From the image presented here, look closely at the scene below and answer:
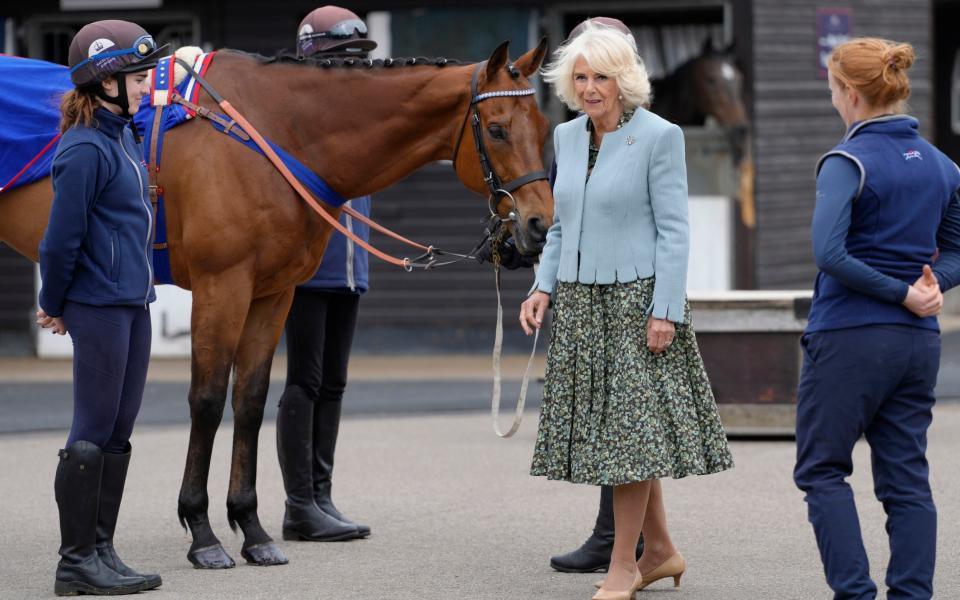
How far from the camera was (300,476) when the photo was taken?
22.1 ft

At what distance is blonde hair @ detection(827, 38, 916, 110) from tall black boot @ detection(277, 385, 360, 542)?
3.07 m

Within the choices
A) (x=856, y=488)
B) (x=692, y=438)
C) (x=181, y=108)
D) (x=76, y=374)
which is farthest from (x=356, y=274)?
(x=856, y=488)

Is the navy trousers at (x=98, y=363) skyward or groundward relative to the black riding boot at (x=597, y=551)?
skyward

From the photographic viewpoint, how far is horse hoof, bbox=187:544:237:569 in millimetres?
6059

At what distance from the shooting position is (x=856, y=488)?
25.3 ft

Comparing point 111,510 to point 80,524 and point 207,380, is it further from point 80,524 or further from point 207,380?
point 207,380

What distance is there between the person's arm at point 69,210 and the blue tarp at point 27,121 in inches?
30.9

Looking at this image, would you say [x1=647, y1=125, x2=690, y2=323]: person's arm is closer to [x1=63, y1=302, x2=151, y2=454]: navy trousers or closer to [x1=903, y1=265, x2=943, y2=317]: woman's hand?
[x1=903, y1=265, x2=943, y2=317]: woman's hand

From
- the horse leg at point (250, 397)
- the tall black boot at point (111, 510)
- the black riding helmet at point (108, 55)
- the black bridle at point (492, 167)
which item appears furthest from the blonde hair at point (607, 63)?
the tall black boot at point (111, 510)

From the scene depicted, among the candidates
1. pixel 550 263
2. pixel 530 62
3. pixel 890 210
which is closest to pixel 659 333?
pixel 550 263

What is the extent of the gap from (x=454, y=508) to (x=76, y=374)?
7.89 ft

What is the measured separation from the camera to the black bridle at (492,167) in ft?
19.1

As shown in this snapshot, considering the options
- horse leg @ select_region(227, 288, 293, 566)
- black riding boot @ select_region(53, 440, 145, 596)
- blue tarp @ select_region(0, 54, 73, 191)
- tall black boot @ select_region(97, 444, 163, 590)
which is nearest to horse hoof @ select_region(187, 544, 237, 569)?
horse leg @ select_region(227, 288, 293, 566)

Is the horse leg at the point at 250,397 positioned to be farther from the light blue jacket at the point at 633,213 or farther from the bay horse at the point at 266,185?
the light blue jacket at the point at 633,213
